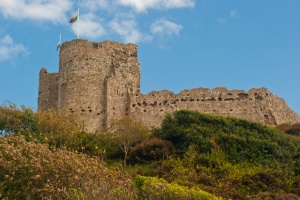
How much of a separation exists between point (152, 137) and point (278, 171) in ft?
30.2

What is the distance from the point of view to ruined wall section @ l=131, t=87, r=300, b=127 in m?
46.3

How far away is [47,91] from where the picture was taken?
4881 centimetres

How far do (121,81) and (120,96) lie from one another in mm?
1197

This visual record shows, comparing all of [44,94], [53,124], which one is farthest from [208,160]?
[44,94]

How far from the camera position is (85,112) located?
44375mm

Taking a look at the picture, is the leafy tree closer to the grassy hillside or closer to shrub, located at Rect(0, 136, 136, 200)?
the grassy hillside

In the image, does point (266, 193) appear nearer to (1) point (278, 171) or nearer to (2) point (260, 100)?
(1) point (278, 171)

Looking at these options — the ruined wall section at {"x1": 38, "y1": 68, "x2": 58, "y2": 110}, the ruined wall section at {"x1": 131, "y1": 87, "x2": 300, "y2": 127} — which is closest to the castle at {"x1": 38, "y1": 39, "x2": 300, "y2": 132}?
the ruined wall section at {"x1": 131, "y1": 87, "x2": 300, "y2": 127}

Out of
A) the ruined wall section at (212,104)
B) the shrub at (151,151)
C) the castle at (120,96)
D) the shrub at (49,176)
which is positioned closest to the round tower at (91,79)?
the castle at (120,96)

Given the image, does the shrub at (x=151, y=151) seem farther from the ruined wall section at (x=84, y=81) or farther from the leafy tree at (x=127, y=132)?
the ruined wall section at (x=84, y=81)

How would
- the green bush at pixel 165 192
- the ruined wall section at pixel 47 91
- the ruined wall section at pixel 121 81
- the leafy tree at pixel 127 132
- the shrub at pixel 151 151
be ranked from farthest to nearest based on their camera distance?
the ruined wall section at pixel 47 91
the ruined wall section at pixel 121 81
the leafy tree at pixel 127 132
the shrub at pixel 151 151
the green bush at pixel 165 192

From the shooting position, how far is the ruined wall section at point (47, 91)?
48031 mm

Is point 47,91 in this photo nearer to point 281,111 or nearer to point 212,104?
point 212,104

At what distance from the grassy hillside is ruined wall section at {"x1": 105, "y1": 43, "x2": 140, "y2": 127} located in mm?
2523
